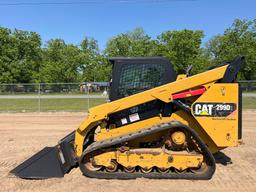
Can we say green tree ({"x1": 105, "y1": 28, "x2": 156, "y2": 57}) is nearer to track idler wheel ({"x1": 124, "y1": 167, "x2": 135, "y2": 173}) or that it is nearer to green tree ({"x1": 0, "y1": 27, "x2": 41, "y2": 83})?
green tree ({"x1": 0, "y1": 27, "x2": 41, "y2": 83})

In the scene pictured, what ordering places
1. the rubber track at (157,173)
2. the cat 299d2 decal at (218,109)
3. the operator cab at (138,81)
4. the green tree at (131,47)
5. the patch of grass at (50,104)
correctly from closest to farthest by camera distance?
the rubber track at (157,173), the cat 299d2 decal at (218,109), the operator cab at (138,81), the patch of grass at (50,104), the green tree at (131,47)

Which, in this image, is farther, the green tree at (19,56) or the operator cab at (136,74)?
the green tree at (19,56)

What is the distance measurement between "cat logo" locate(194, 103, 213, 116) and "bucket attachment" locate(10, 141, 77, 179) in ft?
8.07

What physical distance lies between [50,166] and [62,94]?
18.3 m

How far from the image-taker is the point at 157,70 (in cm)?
736

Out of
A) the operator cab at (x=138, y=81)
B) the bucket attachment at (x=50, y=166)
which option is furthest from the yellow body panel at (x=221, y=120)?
the bucket attachment at (x=50, y=166)

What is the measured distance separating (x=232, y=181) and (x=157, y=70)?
2.39 meters

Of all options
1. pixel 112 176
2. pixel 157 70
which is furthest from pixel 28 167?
pixel 157 70

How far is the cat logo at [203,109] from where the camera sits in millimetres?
6926

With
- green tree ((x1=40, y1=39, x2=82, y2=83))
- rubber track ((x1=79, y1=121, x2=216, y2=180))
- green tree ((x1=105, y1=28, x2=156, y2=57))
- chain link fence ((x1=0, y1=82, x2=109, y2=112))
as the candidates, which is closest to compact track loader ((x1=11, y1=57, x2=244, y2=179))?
rubber track ((x1=79, y1=121, x2=216, y2=180))

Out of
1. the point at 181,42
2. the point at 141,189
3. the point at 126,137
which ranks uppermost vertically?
the point at 181,42

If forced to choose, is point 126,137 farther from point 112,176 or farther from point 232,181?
point 232,181

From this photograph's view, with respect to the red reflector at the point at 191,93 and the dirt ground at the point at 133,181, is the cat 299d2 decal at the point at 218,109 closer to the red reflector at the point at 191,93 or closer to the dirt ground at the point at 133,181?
the red reflector at the point at 191,93

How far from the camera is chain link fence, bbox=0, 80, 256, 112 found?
24219 millimetres
